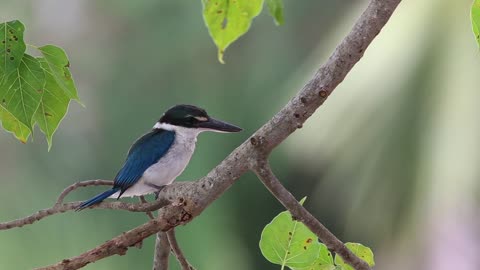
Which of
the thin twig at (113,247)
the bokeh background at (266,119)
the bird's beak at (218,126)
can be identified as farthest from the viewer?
the bokeh background at (266,119)

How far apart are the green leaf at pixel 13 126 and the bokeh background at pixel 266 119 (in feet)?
4.61

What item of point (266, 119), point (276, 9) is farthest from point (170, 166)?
point (266, 119)

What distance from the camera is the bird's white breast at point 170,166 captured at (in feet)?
2.96

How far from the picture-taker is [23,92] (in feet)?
1.62

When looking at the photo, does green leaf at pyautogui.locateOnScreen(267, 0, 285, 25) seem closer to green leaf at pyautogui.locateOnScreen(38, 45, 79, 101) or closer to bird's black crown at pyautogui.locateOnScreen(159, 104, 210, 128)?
green leaf at pyautogui.locateOnScreen(38, 45, 79, 101)

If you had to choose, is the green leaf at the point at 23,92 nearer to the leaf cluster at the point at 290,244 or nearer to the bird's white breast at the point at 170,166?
the leaf cluster at the point at 290,244

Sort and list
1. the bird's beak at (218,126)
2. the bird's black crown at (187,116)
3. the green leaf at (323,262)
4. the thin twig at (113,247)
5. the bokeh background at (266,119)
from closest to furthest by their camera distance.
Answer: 1. the thin twig at (113,247)
2. the green leaf at (323,262)
3. the bird's beak at (218,126)
4. the bird's black crown at (187,116)
5. the bokeh background at (266,119)

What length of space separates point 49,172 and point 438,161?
51.9 inches

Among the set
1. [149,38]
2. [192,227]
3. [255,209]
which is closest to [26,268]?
[192,227]

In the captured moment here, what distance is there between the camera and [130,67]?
2.95 m

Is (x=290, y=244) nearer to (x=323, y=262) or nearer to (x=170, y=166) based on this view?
(x=323, y=262)

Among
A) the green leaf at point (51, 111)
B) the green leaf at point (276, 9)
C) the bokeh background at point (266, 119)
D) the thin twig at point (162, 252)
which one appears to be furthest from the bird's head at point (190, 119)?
the bokeh background at point (266, 119)

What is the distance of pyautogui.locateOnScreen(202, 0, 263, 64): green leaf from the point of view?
356mm

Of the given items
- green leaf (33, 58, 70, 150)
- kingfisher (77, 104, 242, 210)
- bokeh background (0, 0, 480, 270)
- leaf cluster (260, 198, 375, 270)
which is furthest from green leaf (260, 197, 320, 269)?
bokeh background (0, 0, 480, 270)
